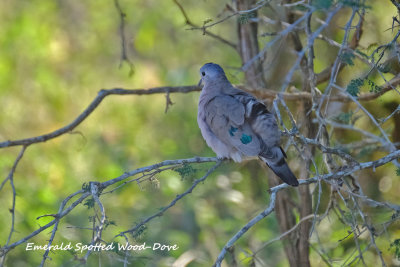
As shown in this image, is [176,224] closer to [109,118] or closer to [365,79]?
[109,118]

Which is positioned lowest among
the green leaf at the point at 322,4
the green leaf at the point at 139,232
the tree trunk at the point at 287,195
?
the green leaf at the point at 139,232

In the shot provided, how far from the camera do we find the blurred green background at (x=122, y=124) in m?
5.89

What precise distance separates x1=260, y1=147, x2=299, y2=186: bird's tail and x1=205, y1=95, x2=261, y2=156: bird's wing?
11cm

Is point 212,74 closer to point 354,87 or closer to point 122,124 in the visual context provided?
point 354,87

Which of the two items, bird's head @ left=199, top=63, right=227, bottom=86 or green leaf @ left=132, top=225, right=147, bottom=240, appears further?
bird's head @ left=199, top=63, right=227, bottom=86

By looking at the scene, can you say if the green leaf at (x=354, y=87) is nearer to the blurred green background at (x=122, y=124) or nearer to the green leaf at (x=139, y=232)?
the green leaf at (x=139, y=232)

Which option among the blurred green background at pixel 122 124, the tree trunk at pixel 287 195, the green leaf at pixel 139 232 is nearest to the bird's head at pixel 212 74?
the tree trunk at pixel 287 195

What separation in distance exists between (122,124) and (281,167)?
419 centimetres

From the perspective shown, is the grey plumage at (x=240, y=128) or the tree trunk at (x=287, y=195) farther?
the tree trunk at (x=287, y=195)

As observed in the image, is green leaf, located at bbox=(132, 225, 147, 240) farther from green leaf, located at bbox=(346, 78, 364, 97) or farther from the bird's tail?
green leaf, located at bbox=(346, 78, 364, 97)

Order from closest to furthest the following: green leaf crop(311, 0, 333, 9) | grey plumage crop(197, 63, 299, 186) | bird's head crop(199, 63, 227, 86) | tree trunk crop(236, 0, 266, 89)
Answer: green leaf crop(311, 0, 333, 9)
grey plumage crop(197, 63, 299, 186)
bird's head crop(199, 63, 227, 86)
tree trunk crop(236, 0, 266, 89)

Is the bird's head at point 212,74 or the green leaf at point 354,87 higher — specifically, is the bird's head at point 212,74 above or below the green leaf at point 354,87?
above

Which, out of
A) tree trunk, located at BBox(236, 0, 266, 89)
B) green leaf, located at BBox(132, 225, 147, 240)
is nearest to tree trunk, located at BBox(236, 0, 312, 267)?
tree trunk, located at BBox(236, 0, 266, 89)

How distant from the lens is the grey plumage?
3.83m
